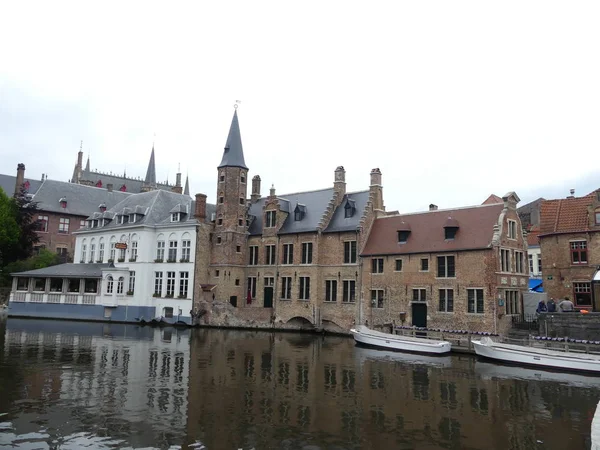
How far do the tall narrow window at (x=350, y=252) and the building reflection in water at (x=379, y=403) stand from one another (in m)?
12.7

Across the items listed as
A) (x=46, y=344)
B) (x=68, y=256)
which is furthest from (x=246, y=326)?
(x=68, y=256)

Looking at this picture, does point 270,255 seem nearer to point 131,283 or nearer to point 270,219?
point 270,219

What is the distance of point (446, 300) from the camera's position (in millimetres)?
32750

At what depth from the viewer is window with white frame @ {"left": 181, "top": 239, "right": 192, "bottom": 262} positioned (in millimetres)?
43719

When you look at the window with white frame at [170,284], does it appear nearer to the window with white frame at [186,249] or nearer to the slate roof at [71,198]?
the window with white frame at [186,249]

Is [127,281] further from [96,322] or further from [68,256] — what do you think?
[68,256]

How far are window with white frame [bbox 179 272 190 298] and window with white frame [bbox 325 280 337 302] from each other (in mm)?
12437

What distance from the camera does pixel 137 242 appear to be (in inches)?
1817

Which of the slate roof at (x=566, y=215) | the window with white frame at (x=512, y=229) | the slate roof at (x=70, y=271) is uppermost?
the slate roof at (x=566, y=215)

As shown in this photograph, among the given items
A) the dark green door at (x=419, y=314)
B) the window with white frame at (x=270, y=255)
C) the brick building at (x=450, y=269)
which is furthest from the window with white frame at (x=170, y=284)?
the dark green door at (x=419, y=314)

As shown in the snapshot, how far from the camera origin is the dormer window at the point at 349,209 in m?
40.0

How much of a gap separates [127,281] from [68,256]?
56.9 feet

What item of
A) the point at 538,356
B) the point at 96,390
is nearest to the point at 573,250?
the point at 538,356

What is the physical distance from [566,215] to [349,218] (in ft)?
51.1
